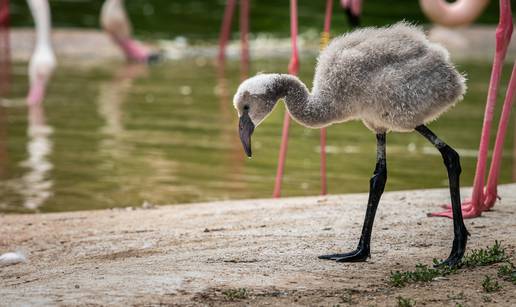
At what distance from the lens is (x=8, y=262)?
5617 mm

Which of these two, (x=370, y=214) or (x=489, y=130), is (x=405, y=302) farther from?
(x=489, y=130)

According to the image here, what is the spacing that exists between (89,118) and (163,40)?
24.0ft

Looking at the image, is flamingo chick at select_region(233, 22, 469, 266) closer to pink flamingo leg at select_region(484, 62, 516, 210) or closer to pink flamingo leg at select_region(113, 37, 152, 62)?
pink flamingo leg at select_region(484, 62, 516, 210)

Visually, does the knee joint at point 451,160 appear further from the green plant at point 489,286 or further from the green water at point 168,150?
the green water at point 168,150

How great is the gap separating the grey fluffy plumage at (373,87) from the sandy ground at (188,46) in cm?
1208

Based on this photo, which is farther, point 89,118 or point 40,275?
point 89,118

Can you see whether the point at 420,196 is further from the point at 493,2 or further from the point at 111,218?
the point at 493,2

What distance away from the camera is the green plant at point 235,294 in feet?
14.4

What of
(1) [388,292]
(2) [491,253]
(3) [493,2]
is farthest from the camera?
(3) [493,2]

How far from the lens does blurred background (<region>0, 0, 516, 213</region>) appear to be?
898 centimetres

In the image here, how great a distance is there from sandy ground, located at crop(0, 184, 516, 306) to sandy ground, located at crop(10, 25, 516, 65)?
34.1ft

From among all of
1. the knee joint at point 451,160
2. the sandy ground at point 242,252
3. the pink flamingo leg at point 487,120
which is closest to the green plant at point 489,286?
the sandy ground at point 242,252

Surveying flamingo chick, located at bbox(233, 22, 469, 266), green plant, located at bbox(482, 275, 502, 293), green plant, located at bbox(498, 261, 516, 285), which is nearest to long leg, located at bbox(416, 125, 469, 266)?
flamingo chick, located at bbox(233, 22, 469, 266)

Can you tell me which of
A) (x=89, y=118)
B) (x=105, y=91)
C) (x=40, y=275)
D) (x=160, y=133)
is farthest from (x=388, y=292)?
(x=105, y=91)
